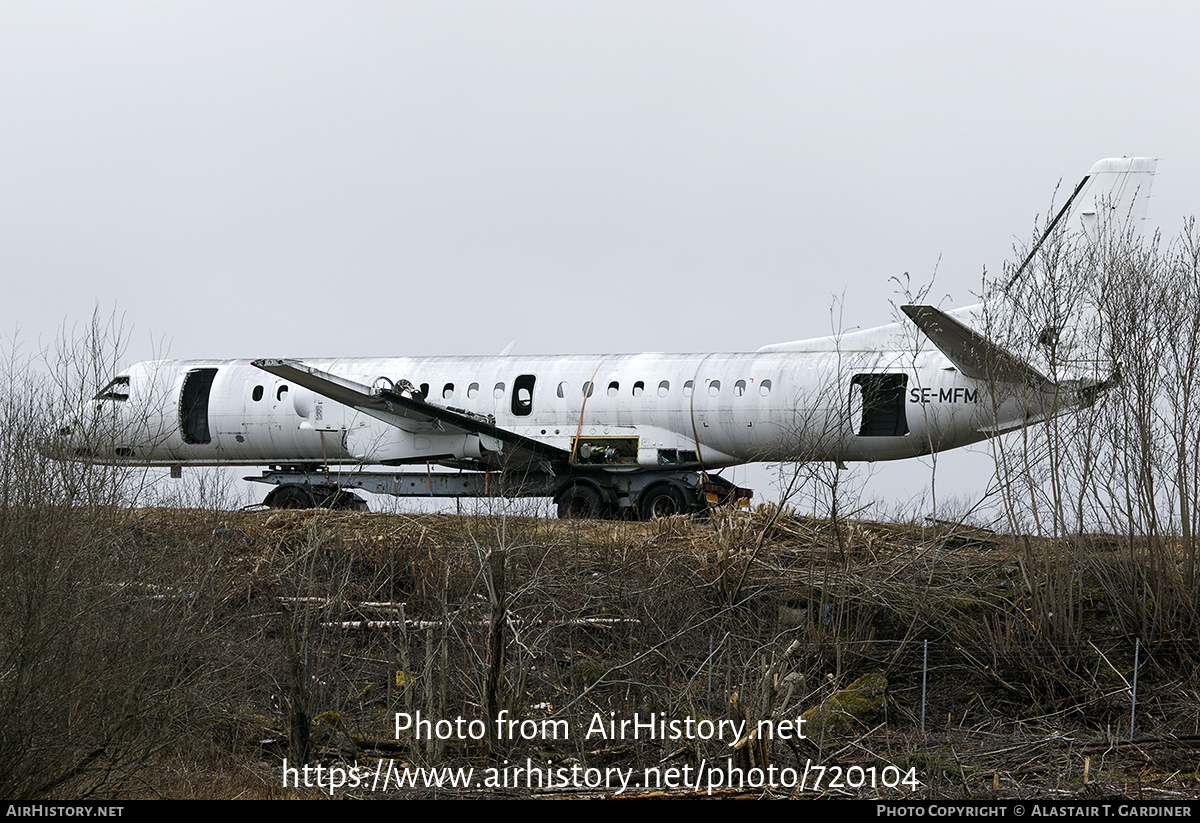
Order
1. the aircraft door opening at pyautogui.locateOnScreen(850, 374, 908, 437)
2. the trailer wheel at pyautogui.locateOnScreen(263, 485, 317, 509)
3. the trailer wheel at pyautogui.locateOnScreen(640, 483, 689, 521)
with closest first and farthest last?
the aircraft door opening at pyautogui.locateOnScreen(850, 374, 908, 437) < the trailer wheel at pyautogui.locateOnScreen(640, 483, 689, 521) < the trailer wheel at pyautogui.locateOnScreen(263, 485, 317, 509)

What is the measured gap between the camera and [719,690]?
15.4 m

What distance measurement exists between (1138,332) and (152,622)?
537 inches

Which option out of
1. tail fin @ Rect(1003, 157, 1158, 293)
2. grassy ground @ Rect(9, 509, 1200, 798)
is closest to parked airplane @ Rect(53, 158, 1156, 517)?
tail fin @ Rect(1003, 157, 1158, 293)

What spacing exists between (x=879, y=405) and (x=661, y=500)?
511 centimetres

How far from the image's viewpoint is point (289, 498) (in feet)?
89.0

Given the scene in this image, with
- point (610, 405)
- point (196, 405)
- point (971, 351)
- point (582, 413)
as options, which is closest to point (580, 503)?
point (582, 413)

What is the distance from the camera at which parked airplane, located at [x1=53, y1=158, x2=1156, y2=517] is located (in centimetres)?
2291

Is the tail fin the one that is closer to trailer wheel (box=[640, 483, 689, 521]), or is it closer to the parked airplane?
the parked airplane

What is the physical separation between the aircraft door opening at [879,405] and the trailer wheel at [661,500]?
4.14 metres

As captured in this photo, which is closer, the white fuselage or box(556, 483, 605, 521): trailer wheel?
the white fuselage

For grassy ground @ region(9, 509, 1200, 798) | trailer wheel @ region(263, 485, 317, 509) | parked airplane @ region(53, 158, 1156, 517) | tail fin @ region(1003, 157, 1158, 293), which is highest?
tail fin @ region(1003, 157, 1158, 293)

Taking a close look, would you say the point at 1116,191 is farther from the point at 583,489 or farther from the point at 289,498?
the point at 289,498

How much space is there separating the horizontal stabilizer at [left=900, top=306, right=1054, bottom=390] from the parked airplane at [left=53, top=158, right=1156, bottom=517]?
82mm

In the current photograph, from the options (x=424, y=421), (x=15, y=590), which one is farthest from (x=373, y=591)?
(x=15, y=590)
